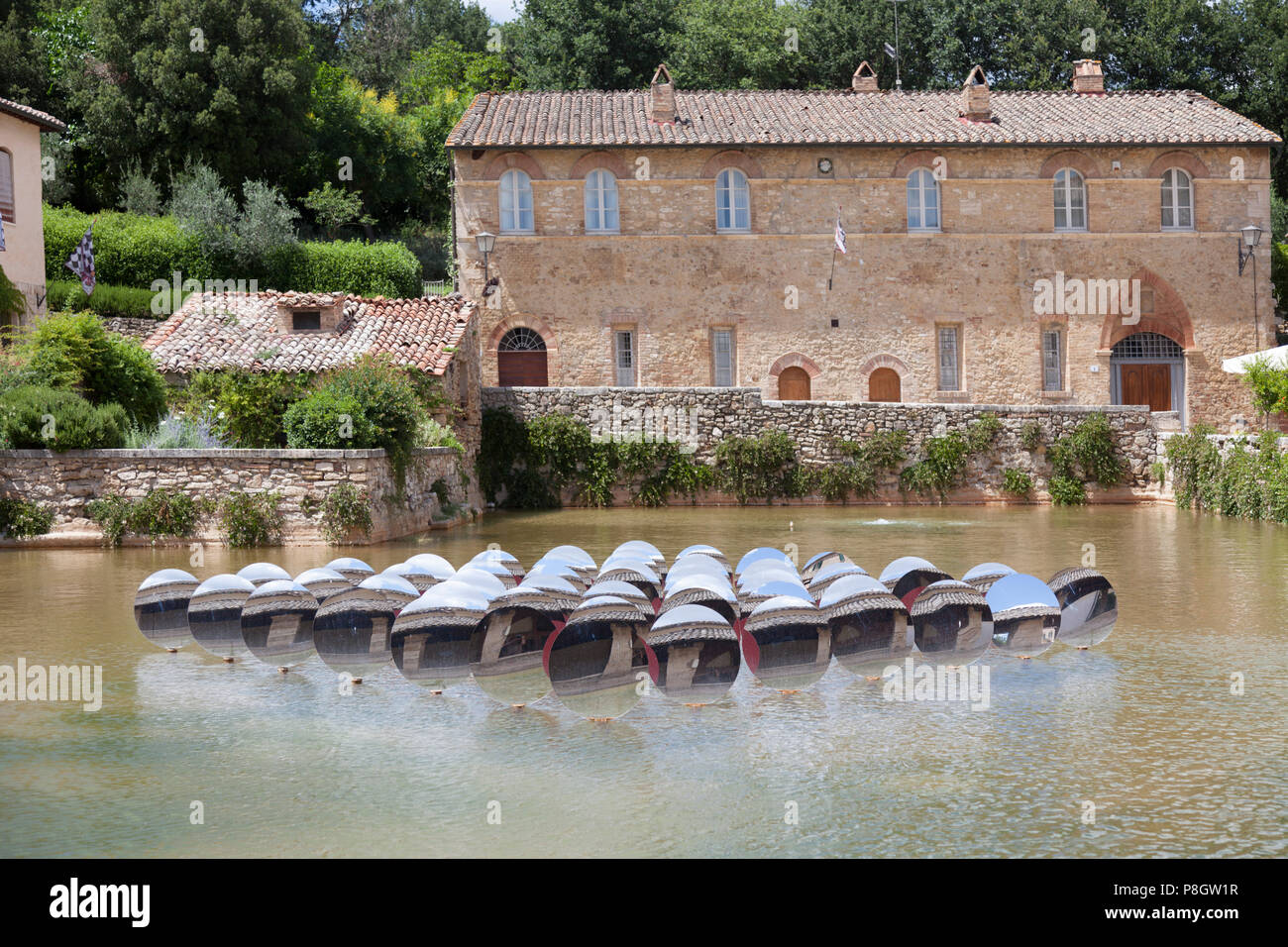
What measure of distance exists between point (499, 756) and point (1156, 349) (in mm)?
28214

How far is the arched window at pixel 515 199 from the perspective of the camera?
2961 cm

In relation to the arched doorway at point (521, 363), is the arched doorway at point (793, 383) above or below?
below

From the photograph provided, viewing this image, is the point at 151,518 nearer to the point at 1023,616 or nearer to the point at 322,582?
the point at 322,582

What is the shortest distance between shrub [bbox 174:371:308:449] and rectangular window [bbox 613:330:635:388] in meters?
10.7

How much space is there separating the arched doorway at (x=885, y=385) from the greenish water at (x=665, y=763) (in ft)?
65.9

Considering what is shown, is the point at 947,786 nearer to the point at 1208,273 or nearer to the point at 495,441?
the point at 495,441

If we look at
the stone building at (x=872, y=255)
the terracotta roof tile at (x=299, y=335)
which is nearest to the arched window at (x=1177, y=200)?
the stone building at (x=872, y=255)

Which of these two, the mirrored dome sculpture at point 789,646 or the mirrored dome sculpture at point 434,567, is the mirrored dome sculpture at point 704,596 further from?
the mirrored dome sculpture at point 434,567

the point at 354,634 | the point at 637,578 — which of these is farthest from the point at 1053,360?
the point at 354,634

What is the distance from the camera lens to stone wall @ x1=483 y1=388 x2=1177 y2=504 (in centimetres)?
2422

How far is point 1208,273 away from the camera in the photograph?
3042cm

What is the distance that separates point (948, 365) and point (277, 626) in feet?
79.9
